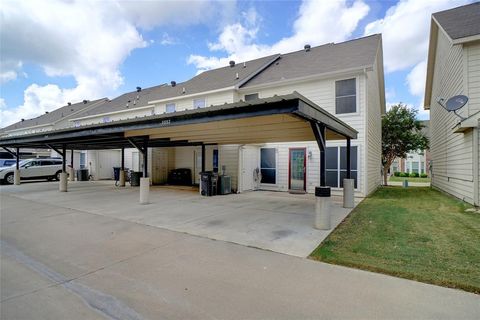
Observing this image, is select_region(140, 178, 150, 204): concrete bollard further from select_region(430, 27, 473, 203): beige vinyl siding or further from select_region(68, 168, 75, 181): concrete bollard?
select_region(68, 168, 75, 181): concrete bollard

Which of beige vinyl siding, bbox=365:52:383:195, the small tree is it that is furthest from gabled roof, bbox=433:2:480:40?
the small tree

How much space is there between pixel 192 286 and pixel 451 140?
1195 cm

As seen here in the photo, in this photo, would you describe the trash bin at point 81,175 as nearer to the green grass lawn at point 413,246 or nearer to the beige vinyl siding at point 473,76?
the green grass lawn at point 413,246

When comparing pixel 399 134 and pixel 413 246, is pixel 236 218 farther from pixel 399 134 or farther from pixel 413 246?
pixel 399 134

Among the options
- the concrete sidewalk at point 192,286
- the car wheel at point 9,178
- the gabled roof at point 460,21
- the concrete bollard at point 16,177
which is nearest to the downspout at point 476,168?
the gabled roof at point 460,21

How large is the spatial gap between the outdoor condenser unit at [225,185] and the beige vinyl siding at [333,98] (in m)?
4.41

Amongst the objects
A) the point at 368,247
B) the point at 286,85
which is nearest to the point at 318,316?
the point at 368,247

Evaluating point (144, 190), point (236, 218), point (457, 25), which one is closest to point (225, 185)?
point (144, 190)

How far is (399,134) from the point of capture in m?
18.5

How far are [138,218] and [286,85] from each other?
9121mm

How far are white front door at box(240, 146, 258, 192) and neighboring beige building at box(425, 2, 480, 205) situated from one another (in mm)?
7954

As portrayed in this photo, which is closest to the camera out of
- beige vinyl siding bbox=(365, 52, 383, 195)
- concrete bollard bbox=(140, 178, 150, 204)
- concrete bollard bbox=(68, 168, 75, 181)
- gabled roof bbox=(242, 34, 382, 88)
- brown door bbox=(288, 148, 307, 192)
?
concrete bollard bbox=(140, 178, 150, 204)

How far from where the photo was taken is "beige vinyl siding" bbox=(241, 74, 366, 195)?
418 inches

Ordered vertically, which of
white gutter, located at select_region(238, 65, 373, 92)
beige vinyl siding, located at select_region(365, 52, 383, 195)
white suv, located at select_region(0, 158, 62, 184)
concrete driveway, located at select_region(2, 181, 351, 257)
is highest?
white gutter, located at select_region(238, 65, 373, 92)
